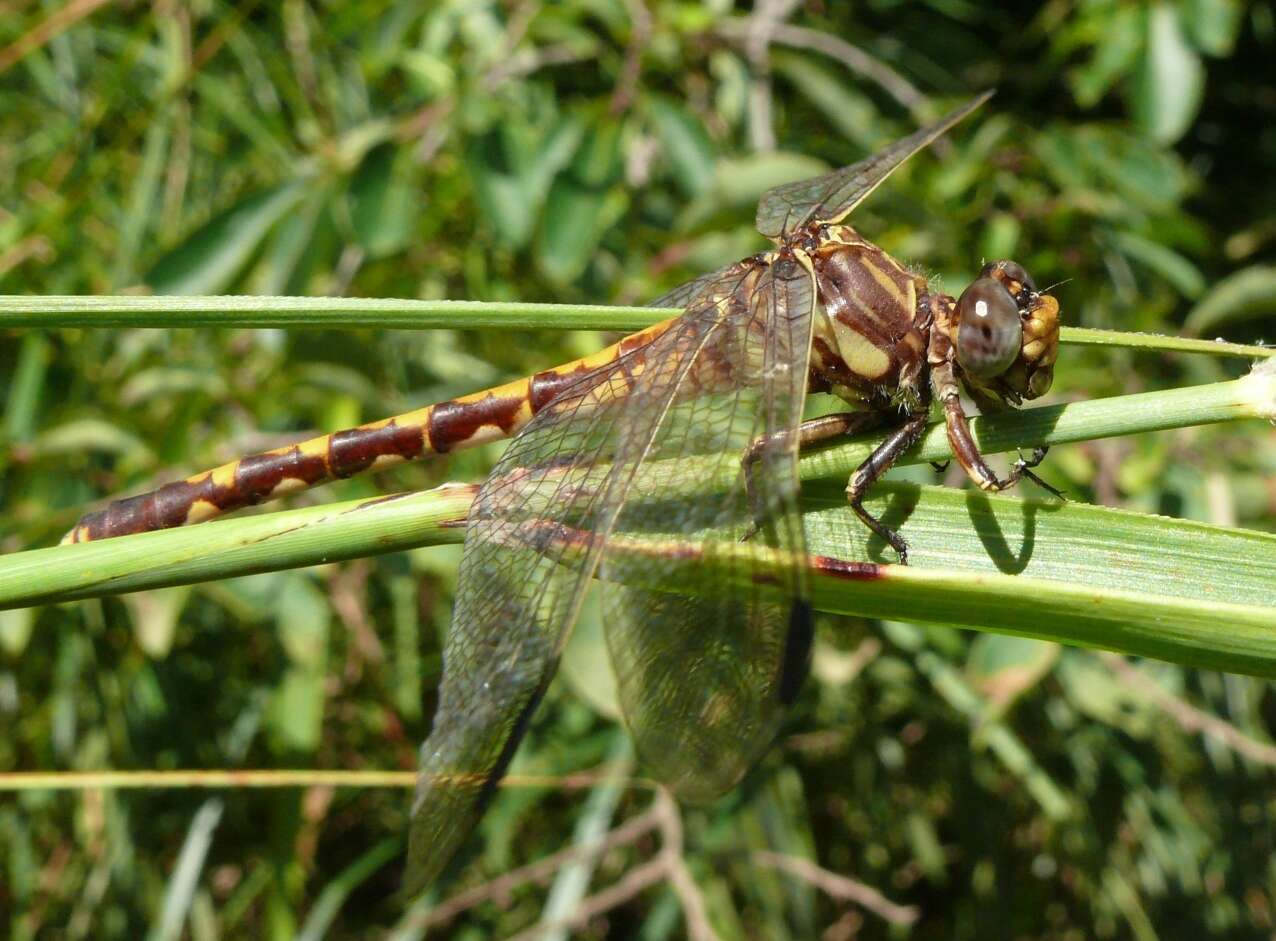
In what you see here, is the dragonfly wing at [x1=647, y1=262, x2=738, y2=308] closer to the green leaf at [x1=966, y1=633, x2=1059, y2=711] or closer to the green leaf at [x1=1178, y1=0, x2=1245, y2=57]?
the green leaf at [x1=966, y1=633, x2=1059, y2=711]

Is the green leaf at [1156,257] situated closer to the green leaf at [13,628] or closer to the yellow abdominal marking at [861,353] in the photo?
the yellow abdominal marking at [861,353]

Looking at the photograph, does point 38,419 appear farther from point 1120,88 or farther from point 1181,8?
point 1120,88

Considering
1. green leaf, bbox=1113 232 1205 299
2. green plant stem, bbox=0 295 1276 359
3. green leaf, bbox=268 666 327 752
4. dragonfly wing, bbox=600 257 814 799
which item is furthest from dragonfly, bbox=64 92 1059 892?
green leaf, bbox=1113 232 1205 299

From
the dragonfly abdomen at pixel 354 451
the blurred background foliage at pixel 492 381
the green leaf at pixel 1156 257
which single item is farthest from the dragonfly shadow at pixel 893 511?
the green leaf at pixel 1156 257

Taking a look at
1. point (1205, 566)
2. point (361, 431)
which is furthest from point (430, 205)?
point (1205, 566)

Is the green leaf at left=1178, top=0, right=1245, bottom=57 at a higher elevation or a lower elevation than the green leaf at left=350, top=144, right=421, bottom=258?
lower

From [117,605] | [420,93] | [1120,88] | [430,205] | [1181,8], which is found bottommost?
[1120,88]
